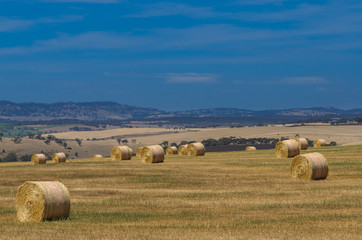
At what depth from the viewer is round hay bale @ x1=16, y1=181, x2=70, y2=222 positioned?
1955cm

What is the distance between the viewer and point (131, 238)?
1603 cm

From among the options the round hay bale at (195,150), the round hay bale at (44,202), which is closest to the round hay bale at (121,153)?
the round hay bale at (195,150)

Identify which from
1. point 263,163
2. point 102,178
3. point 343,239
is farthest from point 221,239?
point 263,163

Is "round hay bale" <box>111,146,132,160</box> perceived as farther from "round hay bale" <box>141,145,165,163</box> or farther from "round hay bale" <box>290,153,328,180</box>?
"round hay bale" <box>290,153,328,180</box>

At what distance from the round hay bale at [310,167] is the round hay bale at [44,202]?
15267 mm

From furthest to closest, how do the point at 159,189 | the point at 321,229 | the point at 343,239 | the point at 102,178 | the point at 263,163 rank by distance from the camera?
1. the point at 263,163
2. the point at 102,178
3. the point at 159,189
4. the point at 321,229
5. the point at 343,239

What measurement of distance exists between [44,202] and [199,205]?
6284 millimetres

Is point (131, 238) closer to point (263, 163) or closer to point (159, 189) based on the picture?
point (159, 189)

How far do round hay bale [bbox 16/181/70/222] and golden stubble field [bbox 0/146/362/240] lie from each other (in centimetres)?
38

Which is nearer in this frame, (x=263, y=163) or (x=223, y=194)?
(x=223, y=194)

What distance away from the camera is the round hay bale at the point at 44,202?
1955 centimetres

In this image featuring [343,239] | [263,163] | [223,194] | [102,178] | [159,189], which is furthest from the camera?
[263,163]

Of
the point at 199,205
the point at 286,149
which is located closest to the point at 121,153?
the point at 286,149

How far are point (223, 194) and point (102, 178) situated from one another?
1163cm
